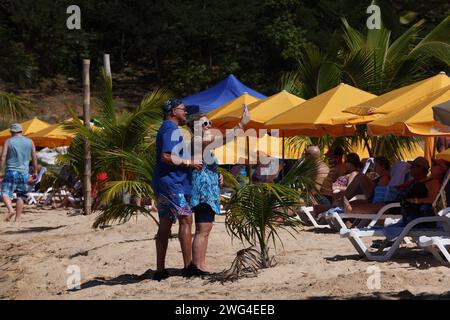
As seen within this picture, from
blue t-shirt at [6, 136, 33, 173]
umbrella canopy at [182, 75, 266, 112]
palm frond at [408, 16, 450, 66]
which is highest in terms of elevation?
palm frond at [408, 16, 450, 66]

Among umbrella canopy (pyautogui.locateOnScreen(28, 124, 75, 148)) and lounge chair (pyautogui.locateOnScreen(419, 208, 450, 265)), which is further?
umbrella canopy (pyautogui.locateOnScreen(28, 124, 75, 148))

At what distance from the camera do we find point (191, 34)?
41031mm

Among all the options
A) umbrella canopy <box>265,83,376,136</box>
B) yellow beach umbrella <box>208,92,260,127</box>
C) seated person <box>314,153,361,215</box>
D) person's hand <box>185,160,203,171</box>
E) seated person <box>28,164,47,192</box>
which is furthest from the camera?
seated person <box>28,164,47,192</box>

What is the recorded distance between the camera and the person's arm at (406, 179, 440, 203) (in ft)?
30.9

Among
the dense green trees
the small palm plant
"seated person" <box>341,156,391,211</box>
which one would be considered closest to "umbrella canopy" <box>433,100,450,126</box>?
"seated person" <box>341,156,391,211</box>

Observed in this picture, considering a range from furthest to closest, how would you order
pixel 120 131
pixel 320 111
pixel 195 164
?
pixel 320 111 < pixel 120 131 < pixel 195 164

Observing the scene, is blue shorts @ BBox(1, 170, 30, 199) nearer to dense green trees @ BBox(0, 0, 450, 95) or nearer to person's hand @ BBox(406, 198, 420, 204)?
person's hand @ BBox(406, 198, 420, 204)

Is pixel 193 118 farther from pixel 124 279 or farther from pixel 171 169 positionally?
pixel 124 279

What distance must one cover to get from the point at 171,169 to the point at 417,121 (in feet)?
9.91

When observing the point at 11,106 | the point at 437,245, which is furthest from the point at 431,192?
the point at 11,106

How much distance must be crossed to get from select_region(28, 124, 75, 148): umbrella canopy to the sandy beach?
8.21 m
